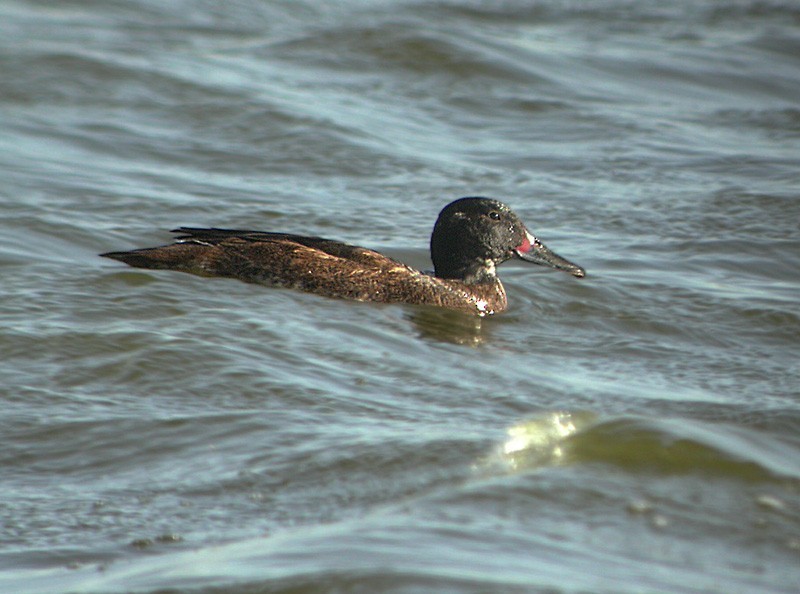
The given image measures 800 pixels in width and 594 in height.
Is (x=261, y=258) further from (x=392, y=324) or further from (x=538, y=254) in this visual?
(x=538, y=254)

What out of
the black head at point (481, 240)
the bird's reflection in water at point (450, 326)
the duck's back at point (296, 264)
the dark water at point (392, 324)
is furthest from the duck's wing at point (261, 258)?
the black head at point (481, 240)

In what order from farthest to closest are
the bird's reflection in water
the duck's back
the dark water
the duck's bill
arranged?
the duck's bill < the duck's back < the bird's reflection in water < the dark water

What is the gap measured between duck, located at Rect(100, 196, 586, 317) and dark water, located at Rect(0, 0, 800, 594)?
160 mm

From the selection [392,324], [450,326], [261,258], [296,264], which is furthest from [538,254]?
[261,258]

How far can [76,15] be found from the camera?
658 inches

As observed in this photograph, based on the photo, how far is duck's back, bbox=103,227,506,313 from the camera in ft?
28.9

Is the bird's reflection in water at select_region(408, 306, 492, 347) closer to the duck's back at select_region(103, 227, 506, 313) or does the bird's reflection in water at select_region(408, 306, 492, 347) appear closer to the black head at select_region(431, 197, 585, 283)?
the duck's back at select_region(103, 227, 506, 313)

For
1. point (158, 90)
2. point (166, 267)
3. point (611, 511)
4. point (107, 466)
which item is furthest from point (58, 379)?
point (158, 90)

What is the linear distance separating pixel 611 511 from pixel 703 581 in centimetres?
63

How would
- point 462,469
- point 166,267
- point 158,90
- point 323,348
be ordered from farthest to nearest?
point 158,90
point 166,267
point 323,348
point 462,469

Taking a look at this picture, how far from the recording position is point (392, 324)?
8414 millimetres

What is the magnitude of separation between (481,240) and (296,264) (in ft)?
4.16

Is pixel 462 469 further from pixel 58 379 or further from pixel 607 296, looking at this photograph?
pixel 607 296

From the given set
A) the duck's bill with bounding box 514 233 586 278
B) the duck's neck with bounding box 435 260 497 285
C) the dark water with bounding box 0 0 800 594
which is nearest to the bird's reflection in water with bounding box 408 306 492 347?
the dark water with bounding box 0 0 800 594
